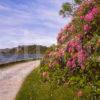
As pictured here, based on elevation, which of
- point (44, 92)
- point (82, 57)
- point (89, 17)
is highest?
point (89, 17)

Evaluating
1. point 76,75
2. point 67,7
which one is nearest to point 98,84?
point 76,75

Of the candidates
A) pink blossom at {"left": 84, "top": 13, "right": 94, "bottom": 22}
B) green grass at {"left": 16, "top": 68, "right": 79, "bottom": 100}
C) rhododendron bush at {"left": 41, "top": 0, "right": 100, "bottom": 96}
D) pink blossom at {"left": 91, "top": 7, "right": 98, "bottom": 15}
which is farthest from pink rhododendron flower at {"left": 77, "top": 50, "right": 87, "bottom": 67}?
pink blossom at {"left": 91, "top": 7, "right": 98, "bottom": 15}

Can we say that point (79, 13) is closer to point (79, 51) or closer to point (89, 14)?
point (89, 14)

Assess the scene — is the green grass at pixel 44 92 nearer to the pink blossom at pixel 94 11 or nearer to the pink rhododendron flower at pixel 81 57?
the pink rhododendron flower at pixel 81 57

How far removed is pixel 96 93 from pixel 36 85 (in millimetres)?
5481

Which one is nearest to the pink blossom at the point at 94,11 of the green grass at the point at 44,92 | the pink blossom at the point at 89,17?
the pink blossom at the point at 89,17

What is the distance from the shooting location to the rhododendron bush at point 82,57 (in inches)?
793

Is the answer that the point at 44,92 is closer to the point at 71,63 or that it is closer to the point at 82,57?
the point at 71,63

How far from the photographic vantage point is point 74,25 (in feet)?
78.6

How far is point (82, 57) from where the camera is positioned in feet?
68.3

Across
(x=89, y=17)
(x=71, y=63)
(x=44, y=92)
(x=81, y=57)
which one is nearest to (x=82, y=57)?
(x=81, y=57)

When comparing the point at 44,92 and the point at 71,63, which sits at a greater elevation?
the point at 71,63

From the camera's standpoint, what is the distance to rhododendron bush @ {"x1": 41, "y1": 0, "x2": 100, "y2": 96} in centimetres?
2014

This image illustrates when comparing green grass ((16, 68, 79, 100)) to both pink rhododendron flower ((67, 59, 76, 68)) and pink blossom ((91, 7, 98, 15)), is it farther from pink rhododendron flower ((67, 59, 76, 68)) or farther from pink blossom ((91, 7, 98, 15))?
pink blossom ((91, 7, 98, 15))
